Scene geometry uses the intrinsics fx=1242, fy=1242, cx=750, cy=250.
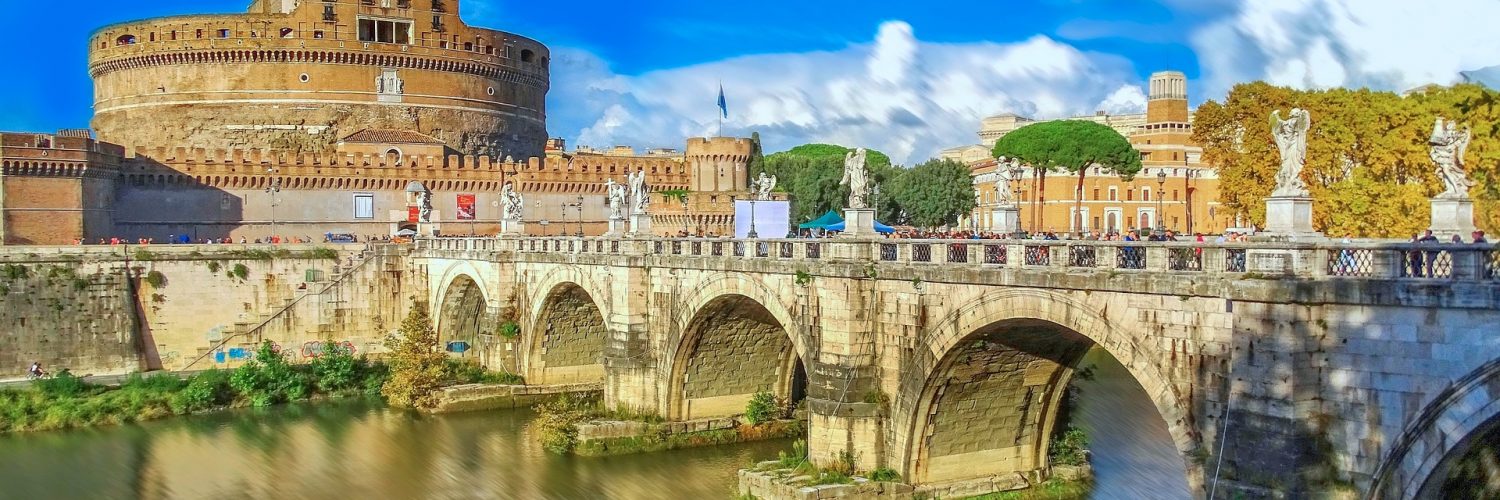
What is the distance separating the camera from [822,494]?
69.7 feet

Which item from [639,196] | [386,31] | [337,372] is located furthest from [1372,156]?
[386,31]

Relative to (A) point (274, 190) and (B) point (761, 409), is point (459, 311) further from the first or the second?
(B) point (761, 409)

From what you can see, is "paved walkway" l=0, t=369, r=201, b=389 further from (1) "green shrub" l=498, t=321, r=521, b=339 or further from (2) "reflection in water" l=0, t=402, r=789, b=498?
(1) "green shrub" l=498, t=321, r=521, b=339

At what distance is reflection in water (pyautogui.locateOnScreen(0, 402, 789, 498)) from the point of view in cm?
2761

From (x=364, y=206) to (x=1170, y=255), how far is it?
4869 cm

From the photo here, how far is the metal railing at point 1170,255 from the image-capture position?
42.3 feet

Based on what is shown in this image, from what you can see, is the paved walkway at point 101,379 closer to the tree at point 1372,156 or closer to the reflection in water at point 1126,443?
the reflection in water at point 1126,443

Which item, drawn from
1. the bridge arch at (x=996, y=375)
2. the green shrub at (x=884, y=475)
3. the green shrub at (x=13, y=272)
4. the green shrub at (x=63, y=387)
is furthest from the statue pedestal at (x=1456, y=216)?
the green shrub at (x=13, y=272)

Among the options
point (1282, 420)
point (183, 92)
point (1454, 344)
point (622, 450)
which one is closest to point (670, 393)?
point (622, 450)

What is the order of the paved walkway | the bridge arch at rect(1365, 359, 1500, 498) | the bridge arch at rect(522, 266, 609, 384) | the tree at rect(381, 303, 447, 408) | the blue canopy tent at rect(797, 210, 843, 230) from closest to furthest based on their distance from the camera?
the bridge arch at rect(1365, 359, 1500, 498) < the bridge arch at rect(522, 266, 609, 384) < the tree at rect(381, 303, 447, 408) < the paved walkway < the blue canopy tent at rect(797, 210, 843, 230)

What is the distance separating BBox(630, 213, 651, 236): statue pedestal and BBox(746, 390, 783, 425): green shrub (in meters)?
5.36

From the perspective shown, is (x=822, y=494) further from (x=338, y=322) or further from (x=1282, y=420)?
(x=338, y=322)

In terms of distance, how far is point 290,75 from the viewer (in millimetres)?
65125

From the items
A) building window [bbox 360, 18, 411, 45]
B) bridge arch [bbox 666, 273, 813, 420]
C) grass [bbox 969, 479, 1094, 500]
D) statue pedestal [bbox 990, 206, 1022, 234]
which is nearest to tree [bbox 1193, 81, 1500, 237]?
grass [bbox 969, 479, 1094, 500]
